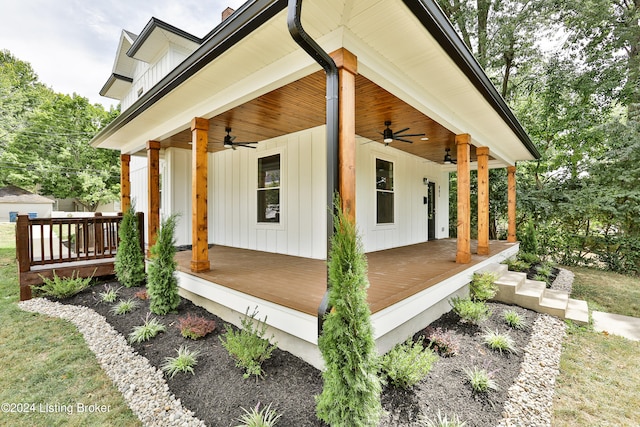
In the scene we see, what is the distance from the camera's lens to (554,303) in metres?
4.44

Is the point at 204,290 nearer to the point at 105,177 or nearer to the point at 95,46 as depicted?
the point at 95,46

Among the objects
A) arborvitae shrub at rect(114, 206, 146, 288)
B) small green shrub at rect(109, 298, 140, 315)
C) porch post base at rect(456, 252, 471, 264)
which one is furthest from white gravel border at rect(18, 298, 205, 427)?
porch post base at rect(456, 252, 471, 264)

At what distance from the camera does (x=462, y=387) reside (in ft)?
8.16

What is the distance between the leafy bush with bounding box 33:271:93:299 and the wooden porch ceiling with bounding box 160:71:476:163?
10.6ft

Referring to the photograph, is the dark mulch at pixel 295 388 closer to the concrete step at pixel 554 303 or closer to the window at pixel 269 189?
the concrete step at pixel 554 303

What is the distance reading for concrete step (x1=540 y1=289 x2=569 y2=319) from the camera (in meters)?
4.22

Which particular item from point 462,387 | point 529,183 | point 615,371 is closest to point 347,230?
point 462,387

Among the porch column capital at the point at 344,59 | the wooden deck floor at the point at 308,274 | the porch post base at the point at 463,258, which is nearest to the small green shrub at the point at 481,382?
the wooden deck floor at the point at 308,274

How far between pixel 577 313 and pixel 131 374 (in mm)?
6011

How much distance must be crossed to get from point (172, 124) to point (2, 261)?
22.9 feet

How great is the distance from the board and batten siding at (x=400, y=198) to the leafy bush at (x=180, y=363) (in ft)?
10.4

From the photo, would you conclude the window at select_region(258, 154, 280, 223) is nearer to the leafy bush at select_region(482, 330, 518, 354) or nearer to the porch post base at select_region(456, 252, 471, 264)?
the porch post base at select_region(456, 252, 471, 264)

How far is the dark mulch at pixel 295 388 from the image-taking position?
2.16 m

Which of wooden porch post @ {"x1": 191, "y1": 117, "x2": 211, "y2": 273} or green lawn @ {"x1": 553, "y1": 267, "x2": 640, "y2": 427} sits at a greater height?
wooden porch post @ {"x1": 191, "y1": 117, "x2": 211, "y2": 273}
